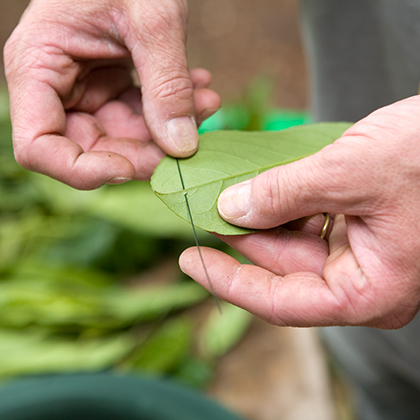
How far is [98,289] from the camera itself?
1284 mm

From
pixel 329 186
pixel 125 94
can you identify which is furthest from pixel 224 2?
pixel 329 186

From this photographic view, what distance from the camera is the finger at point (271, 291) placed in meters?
0.59

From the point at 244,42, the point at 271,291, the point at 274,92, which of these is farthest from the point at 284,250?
the point at 244,42

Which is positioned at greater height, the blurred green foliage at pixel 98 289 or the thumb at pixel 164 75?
the thumb at pixel 164 75

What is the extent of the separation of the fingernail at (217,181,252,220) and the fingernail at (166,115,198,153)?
0.11m

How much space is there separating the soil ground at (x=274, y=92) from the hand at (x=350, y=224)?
26.9 inches

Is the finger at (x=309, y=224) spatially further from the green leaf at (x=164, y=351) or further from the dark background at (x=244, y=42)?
the dark background at (x=244, y=42)

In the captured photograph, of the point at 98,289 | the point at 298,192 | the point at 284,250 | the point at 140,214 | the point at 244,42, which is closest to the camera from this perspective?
the point at 298,192

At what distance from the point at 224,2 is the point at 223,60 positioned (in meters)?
0.64

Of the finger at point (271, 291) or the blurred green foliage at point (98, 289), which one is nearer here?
the finger at point (271, 291)

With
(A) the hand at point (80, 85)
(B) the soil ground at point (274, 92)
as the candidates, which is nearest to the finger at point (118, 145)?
(A) the hand at point (80, 85)

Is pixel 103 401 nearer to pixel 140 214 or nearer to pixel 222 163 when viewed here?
pixel 222 163

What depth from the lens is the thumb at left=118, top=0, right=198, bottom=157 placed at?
687 millimetres

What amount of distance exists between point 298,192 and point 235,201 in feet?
0.34
